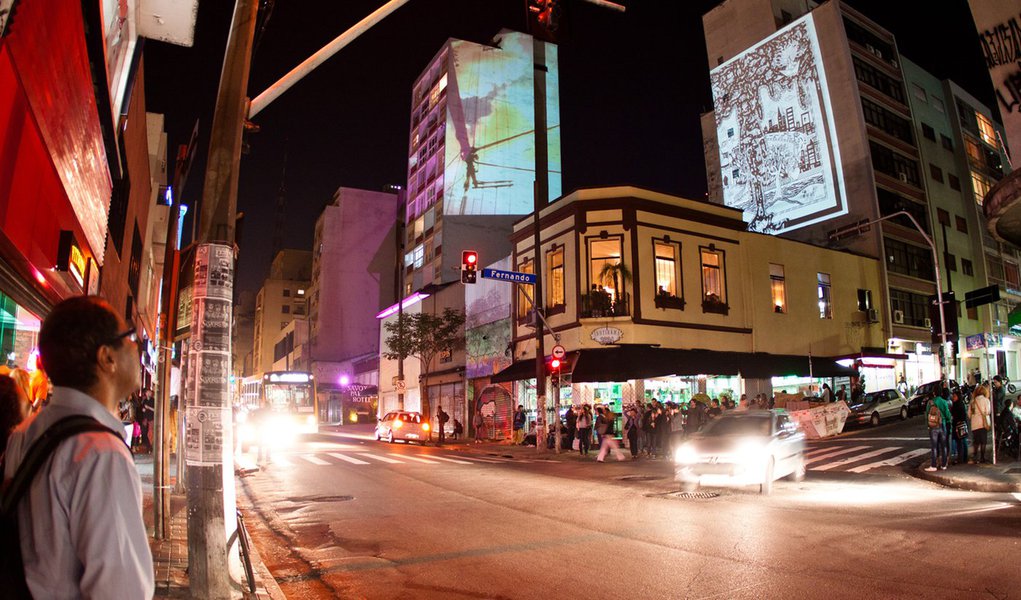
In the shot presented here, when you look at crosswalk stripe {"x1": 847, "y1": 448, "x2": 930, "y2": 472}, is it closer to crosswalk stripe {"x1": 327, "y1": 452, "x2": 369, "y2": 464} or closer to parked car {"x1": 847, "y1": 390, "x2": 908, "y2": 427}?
parked car {"x1": 847, "y1": 390, "x2": 908, "y2": 427}

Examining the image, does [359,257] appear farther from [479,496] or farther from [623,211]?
[479,496]

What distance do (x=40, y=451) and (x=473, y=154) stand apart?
51.6 metres

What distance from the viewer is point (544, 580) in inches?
260

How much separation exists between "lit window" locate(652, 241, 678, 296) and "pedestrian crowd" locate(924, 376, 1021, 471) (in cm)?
1240

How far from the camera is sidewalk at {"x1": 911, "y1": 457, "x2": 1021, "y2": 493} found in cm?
1258

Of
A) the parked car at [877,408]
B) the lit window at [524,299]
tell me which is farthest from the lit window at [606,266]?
the parked car at [877,408]

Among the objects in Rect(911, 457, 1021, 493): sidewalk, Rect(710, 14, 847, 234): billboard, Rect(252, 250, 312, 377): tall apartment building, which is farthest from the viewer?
Rect(252, 250, 312, 377): tall apartment building

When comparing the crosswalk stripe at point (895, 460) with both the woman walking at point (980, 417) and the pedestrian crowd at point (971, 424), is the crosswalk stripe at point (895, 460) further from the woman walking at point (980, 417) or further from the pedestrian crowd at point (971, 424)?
the woman walking at point (980, 417)

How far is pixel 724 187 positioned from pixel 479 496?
140 ft

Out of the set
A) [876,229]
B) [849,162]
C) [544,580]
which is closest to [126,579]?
[544,580]

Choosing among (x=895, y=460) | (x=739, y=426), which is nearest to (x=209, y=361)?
(x=739, y=426)

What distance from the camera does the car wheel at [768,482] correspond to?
12508mm

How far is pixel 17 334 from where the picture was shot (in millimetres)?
9547

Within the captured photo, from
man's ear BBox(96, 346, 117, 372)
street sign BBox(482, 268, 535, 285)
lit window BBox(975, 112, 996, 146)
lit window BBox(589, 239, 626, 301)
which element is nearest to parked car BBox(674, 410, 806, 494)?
street sign BBox(482, 268, 535, 285)
